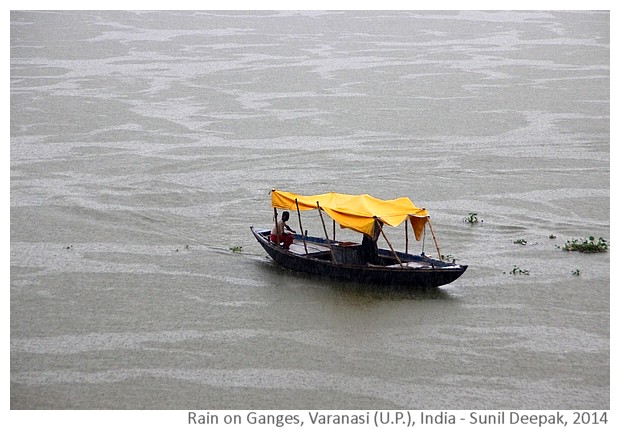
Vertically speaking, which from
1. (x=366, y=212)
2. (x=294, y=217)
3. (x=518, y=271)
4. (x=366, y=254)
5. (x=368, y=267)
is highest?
(x=366, y=212)

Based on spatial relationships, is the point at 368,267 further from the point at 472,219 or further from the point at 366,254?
the point at 472,219

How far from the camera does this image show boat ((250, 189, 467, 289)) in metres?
16.8

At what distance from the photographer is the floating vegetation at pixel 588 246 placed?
19.6 meters

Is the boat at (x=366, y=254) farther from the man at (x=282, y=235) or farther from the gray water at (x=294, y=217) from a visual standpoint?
the gray water at (x=294, y=217)

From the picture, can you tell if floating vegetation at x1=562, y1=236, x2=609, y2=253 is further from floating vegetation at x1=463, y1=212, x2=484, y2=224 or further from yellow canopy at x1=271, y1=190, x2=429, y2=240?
yellow canopy at x1=271, y1=190, x2=429, y2=240

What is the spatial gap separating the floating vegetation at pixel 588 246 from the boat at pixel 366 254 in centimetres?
375

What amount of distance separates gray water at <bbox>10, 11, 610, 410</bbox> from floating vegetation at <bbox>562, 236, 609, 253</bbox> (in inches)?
11.1

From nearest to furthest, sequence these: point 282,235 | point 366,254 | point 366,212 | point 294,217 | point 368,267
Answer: point 368,267 < point 366,212 < point 366,254 < point 282,235 < point 294,217

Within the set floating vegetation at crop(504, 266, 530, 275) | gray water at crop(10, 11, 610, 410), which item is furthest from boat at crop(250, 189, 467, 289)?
floating vegetation at crop(504, 266, 530, 275)

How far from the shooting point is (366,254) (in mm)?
17422

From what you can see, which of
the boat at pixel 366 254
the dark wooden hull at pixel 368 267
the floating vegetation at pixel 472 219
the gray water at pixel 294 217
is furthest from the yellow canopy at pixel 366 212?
the floating vegetation at pixel 472 219

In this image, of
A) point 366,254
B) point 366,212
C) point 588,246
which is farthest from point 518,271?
point 366,212

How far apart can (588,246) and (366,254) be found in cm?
531

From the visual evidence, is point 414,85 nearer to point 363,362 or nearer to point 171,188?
→ point 171,188
